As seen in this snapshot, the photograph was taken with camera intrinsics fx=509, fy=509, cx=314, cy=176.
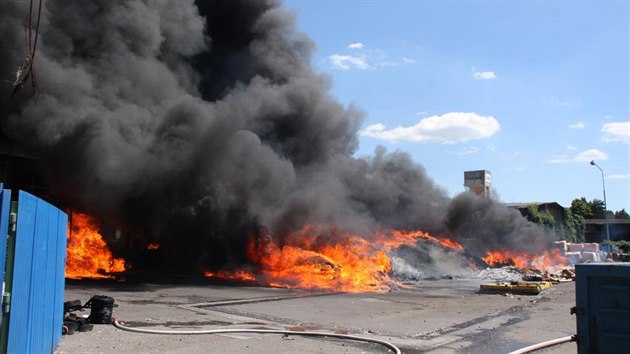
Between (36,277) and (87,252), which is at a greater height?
(36,277)

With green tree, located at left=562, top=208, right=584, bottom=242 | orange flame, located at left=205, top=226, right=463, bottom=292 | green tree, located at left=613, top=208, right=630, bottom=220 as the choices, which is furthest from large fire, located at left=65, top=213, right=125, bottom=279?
green tree, located at left=613, top=208, right=630, bottom=220

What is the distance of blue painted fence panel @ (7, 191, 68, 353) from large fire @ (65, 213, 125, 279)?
47.0ft

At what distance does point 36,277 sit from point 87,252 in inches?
677

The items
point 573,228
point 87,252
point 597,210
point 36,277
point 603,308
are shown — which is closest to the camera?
point 603,308

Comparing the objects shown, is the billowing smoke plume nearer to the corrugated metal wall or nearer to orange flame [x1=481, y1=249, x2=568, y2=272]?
orange flame [x1=481, y1=249, x2=568, y2=272]

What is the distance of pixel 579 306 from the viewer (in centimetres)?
479

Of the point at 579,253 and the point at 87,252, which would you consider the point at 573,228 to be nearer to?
the point at 579,253

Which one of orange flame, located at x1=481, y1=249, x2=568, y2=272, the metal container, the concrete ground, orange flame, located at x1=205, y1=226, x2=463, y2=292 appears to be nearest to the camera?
the metal container

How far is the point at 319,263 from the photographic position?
1969 cm

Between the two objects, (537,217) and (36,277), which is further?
(537,217)

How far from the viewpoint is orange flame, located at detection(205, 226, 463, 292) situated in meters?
18.6

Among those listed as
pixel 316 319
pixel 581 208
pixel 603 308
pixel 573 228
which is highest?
pixel 581 208

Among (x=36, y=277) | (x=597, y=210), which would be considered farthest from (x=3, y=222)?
(x=597, y=210)

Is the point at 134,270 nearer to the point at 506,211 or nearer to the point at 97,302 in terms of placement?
the point at 97,302
